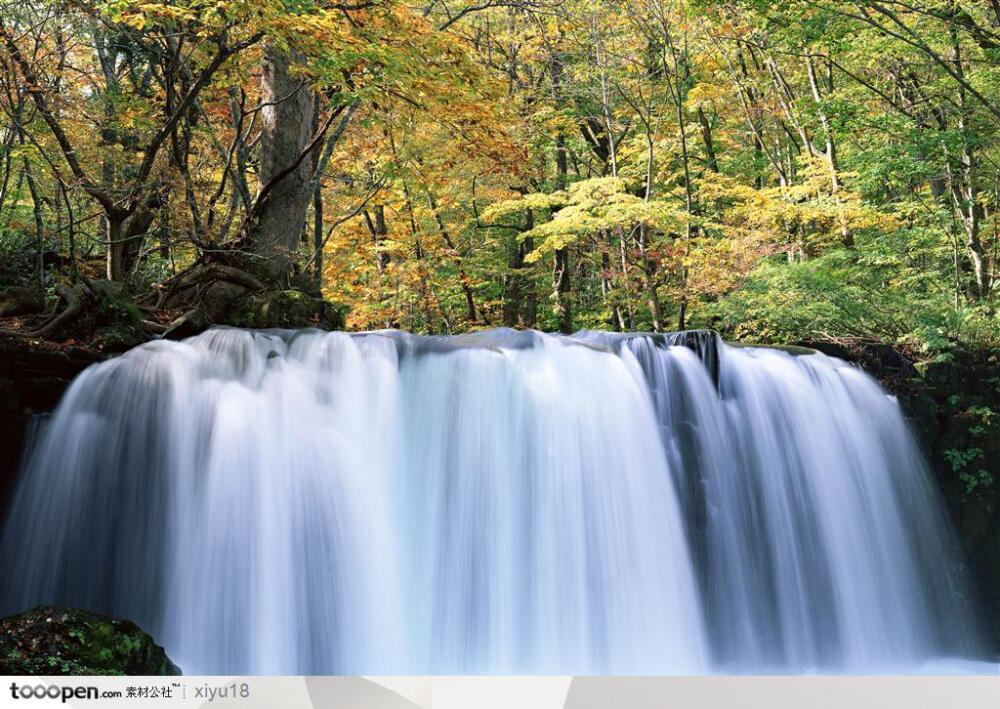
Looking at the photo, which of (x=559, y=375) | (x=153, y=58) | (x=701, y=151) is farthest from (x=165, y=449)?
(x=701, y=151)

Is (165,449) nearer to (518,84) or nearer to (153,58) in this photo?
(153,58)

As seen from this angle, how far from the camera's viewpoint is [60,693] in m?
1.78

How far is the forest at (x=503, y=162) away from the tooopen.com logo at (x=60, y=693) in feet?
15.0

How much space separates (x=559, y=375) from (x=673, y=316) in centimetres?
899

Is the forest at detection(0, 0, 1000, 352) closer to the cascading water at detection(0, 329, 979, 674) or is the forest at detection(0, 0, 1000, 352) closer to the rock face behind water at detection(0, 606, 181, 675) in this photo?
the cascading water at detection(0, 329, 979, 674)

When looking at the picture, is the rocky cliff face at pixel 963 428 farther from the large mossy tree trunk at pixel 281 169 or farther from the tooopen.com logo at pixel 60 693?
the tooopen.com logo at pixel 60 693

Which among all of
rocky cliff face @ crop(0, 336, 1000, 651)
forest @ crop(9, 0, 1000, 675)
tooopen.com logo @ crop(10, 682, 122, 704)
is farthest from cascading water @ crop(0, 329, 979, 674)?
tooopen.com logo @ crop(10, 682, 122, 704)

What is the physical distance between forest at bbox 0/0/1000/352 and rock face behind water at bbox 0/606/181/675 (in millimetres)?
3441

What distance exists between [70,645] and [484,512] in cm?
Answer: 292

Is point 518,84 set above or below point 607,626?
above

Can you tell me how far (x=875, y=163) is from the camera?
10086 mm

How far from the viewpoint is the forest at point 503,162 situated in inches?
283

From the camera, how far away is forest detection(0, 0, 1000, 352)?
23.6 ft

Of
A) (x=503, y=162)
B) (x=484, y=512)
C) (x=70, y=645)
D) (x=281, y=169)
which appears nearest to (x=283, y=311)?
(x=281, y=169)
